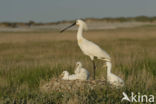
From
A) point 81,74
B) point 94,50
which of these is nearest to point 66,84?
point 81,74

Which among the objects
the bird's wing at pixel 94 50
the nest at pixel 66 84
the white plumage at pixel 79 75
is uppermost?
the bird's wing at pixel 94 50

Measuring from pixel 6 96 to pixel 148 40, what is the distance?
24275mm

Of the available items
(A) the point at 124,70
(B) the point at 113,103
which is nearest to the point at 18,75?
(A) the point at 124,70

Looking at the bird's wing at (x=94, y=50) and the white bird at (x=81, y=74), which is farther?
the bird's wing at (x=94, y=50)

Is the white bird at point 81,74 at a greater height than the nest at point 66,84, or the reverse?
the white bird at point 81,74

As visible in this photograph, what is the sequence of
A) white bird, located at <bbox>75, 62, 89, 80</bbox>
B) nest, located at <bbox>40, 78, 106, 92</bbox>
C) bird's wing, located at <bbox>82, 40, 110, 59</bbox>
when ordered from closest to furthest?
nest, located at <bbox>40, 78, 106, 92</bbox>, white bird, located at <bbox>75, 62, 89, 80</bbox>, bird's wing, located at <bbox>82, 40, 110, 59</bbox>

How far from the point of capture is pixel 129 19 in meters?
105

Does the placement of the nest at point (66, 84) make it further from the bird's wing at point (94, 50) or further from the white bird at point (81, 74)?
the bird's wing at point (94, 50)

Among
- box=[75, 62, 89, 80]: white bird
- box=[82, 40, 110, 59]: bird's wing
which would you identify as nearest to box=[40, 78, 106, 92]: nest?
box=[75, 62, 89, 80]: white bird

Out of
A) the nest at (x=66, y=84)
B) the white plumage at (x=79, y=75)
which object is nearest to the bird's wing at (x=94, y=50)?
the white plumage at (x=79, y=75)

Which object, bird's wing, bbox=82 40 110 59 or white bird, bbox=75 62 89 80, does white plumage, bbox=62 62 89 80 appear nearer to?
white bird, bbox=75 62 89 80

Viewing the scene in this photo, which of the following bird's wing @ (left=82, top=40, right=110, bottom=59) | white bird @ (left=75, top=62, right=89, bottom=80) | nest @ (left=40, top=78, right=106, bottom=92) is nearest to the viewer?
nest @ (left=40, top=78, right=106, bottom=92)

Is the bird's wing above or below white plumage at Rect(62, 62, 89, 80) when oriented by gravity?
above

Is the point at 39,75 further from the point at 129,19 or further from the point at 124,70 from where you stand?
the point at 129,19
